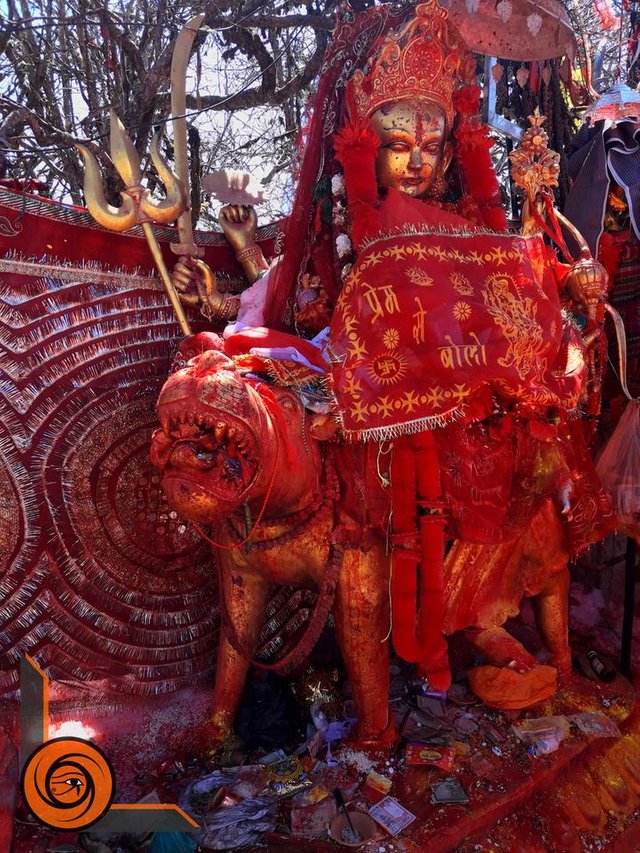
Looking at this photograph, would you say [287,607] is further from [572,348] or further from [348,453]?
[572,348]

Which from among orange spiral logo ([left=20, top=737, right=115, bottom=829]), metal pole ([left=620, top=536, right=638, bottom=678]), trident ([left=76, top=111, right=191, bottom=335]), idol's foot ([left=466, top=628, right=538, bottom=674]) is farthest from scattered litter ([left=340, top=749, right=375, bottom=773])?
trident ([left=76, top=111, right=191, bottom=335])

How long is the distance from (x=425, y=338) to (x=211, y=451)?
0.84 m

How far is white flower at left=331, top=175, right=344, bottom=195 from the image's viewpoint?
2.64 metres

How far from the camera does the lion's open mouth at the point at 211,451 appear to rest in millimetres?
1814

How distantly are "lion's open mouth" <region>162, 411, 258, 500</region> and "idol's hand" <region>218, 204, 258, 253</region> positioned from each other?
1446 millimetres

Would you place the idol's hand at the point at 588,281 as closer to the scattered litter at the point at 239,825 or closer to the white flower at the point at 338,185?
the white flower at the point at 338,185

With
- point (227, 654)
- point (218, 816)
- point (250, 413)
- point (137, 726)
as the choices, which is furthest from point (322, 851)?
point (250, 413)

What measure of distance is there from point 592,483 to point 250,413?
1858 millimetres

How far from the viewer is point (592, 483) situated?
→ 3027 millimetres

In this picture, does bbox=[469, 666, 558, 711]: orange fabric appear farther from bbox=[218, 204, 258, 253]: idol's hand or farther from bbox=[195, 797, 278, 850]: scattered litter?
bbox=[218, 204, 258, 253]: idol's hand

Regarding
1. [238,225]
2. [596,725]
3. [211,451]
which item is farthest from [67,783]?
[238,225]

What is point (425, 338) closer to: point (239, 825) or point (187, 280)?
point (187, 280)

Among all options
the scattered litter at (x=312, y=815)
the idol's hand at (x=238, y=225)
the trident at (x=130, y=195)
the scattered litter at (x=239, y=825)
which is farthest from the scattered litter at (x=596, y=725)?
the idol's hand at (x=238, y=225)

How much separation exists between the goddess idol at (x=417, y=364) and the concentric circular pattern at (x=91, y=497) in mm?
357
